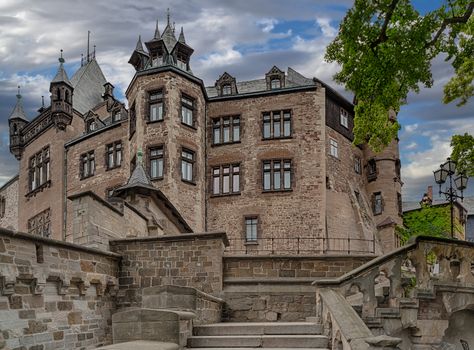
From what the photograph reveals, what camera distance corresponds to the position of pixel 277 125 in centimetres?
3619

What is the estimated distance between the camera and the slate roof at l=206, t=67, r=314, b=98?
3817 centimetres

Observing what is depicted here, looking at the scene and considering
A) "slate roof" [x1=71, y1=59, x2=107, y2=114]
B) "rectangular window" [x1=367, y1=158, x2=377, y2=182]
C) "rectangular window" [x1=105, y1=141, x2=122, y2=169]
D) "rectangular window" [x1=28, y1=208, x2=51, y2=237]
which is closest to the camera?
"rectangular window" [x1=105, y1=141, x2=122, y2=169]

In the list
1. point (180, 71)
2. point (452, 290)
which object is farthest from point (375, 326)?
point (180, 71)

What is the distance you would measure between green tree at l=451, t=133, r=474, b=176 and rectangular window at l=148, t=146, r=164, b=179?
18943mm

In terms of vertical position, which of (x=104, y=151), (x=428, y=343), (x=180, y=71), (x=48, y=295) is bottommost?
(x=428, y=343)

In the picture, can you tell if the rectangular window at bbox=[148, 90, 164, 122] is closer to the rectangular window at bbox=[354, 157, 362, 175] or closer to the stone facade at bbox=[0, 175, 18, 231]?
the rectangular window at bbox=[354, 157, 362, 175]

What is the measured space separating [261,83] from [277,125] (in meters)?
5.05

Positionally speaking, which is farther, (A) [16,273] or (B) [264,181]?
(B) [264,181]

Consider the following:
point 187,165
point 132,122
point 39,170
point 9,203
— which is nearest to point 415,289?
point 187,165

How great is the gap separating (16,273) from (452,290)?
8.41m

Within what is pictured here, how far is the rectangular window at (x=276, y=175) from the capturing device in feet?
115

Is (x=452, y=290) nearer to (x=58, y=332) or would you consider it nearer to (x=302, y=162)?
(x=58, y=332)

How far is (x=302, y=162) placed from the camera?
35250 millimetres

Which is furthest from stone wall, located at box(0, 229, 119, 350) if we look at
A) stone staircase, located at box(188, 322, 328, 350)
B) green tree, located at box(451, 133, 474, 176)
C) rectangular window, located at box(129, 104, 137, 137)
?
rectangular window, located at box(129, 104, 137, 137)
